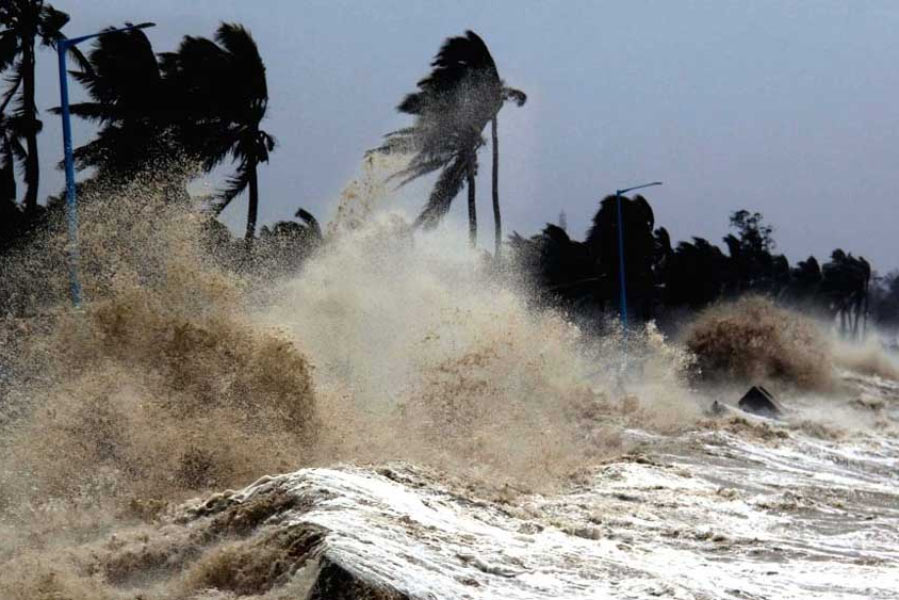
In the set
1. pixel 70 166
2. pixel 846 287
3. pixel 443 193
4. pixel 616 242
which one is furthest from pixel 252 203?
pixel 846 287

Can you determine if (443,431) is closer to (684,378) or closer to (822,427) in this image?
(822,427)

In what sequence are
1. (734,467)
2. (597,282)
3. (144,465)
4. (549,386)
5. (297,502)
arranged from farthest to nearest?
(597,282) → (549,386) → (734,467) → (144,465) → (297,502)

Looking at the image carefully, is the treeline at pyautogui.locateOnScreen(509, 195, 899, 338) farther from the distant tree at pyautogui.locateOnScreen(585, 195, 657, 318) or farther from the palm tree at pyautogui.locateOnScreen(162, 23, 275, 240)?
the palm tree at pyautogui.locateOnScreen(162, 23, 275, 240)

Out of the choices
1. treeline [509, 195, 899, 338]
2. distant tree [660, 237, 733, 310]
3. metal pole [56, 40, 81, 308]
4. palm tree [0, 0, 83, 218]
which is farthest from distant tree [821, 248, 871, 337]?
metal pole [56, 40, 81, 308]

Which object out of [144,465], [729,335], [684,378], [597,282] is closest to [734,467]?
[144,465]

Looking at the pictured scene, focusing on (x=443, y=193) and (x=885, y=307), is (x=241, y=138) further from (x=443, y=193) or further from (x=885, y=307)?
(x=885, y=307)

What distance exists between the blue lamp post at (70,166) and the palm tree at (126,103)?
10542mm

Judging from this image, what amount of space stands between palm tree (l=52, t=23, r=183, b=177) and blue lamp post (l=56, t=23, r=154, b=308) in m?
10.5

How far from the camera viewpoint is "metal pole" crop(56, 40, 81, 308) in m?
16.7

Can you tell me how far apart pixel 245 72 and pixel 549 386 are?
46.2 ft

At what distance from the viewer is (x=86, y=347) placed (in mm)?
13422

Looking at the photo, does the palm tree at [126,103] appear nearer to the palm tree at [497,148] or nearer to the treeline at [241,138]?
the treeline at [241,138]

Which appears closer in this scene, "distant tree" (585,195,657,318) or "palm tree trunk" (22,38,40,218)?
"palm tree trunk" (22,38,40,218)

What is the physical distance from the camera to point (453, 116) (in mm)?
37250
